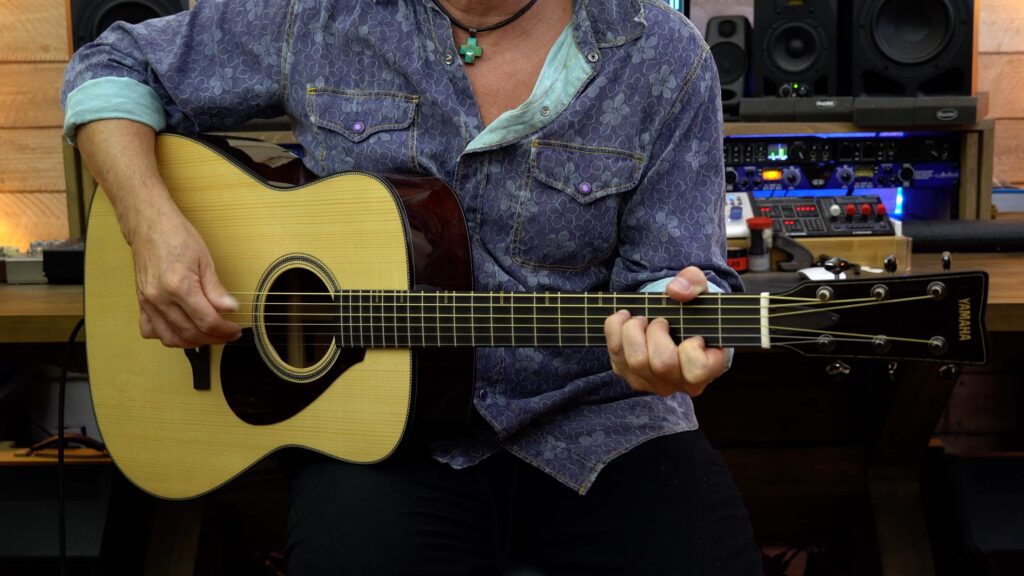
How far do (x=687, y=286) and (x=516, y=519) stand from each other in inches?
13.7

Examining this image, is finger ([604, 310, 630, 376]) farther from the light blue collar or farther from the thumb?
the thumb

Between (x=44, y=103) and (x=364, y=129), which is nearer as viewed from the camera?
(x=364, y=129)

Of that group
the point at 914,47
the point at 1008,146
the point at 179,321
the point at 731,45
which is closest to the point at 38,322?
the point at 179,321

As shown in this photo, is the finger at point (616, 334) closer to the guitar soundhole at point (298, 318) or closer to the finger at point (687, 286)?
the finger at point (687, 286)

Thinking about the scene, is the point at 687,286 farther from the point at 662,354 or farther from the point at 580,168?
the point at 580,168

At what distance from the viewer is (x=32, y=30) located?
2811 millimetres

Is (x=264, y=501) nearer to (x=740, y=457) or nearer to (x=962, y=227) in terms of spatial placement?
(x=740, y=457)

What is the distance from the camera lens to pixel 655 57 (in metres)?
1.24

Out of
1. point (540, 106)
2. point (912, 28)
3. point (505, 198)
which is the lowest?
point (505, 198)

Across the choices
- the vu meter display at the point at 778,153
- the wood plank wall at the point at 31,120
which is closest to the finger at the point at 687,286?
the vu meter display at the point at 778,153

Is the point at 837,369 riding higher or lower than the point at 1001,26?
lower

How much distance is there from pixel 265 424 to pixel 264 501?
93cm

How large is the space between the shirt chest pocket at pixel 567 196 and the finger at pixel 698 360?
26 centimetres

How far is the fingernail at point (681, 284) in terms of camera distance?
1018mm
